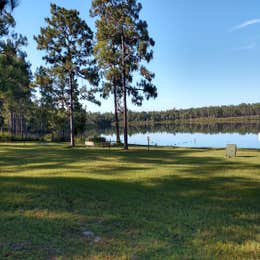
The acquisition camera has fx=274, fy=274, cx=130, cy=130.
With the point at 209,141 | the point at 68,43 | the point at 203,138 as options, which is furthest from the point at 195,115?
the point at 68,43

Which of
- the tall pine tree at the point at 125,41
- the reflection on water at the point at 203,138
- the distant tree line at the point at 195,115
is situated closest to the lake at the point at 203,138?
the reflection on water at the point at 203,138

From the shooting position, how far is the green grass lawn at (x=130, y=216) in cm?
362

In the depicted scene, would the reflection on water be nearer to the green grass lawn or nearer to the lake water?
the lake water

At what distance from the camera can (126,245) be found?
12.3 feet

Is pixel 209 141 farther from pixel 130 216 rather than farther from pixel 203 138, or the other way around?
pixel 130 216

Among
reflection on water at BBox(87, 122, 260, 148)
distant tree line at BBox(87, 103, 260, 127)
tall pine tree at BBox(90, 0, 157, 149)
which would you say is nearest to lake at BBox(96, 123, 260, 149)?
reflection on water at BBox(87, 122, 260, 148)

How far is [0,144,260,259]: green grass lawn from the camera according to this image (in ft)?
11.9

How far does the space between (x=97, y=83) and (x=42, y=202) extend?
674 inches

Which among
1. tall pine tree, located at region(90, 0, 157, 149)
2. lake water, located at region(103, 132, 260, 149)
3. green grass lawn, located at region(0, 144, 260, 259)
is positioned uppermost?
tall pine tree, located at region(90, 0, 157, 149)

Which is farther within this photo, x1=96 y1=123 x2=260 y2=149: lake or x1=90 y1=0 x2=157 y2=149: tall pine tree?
x1=96 y1=123 x2=260 y2=149: lake

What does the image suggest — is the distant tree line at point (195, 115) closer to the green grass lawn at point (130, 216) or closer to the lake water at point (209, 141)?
the lake water at point (209, 141)

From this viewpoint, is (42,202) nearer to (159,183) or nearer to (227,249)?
(159,183)

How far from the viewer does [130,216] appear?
5039 mm

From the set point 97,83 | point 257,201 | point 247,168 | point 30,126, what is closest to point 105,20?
point 97,83
